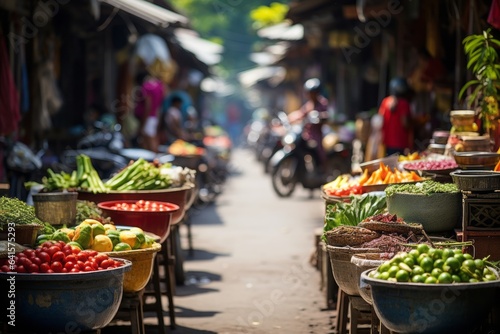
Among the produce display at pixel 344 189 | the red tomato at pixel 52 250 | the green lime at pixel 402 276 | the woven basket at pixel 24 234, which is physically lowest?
the green lime at pixel 402 276

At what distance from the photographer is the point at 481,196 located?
7105 millimetres

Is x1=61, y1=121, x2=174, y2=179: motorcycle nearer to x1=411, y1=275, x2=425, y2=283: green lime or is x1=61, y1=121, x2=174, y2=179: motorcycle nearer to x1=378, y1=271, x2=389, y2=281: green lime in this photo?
x1=378, y1=271, x2=389, y2=281: green lime

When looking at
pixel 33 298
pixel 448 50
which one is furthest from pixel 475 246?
pixel 448 50

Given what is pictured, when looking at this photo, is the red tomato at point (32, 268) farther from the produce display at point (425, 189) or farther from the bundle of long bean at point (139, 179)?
the bundle of long bean at point (139, 179)

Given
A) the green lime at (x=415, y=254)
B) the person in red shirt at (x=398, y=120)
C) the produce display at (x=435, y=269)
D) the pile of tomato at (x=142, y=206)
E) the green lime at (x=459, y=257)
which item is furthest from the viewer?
the person in red shirt at (x=398, y=120)

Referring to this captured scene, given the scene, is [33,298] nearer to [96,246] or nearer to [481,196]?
[96,246]

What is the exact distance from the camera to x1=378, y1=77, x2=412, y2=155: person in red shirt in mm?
15945

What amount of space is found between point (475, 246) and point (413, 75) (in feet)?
29.5

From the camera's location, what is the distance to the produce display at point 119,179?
9748 mm

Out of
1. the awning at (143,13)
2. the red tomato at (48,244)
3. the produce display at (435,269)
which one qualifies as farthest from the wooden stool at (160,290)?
the awning at (143,13)

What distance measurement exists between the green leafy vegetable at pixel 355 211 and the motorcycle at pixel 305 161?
12.8 m

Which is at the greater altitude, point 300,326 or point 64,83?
point 64,83

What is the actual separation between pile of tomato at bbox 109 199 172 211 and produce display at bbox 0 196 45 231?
133cm

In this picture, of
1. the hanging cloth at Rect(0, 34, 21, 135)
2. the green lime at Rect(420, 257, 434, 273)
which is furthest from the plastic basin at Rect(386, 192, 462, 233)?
the hanging cloth at Rect(0, 34, 21, 135)
